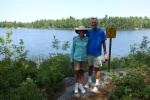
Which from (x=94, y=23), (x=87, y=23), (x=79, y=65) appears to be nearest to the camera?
(x=94, y=23)

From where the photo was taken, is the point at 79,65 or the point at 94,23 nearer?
the point at 94,23

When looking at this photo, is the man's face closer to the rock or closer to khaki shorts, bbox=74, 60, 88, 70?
khaki shorts, bbox=74, 60, 88, 70

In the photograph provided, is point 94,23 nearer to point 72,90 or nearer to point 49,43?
point 72,90

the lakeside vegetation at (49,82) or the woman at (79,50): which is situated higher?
the woman at (79,50)

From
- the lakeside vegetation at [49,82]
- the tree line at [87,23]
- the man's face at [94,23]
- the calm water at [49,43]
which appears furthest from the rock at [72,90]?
the tree line at [87,23]

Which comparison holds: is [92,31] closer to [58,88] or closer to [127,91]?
[127,91]

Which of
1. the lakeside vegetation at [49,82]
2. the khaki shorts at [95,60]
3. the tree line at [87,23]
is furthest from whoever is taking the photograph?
the tree line at [87,23]

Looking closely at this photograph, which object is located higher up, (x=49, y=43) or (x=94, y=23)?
(x=94, y=23)

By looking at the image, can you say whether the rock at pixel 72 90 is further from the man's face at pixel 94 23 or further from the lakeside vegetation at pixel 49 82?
the man's face at pixel 94 23

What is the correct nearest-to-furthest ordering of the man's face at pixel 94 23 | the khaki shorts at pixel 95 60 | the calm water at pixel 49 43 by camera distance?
the man's face at pixel 94 23
the khaki shorts at pixel 95 60
the calm water at pixel 49 43

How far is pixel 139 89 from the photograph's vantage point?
495cm

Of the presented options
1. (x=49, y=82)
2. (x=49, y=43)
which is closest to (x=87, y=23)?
(x=49, y=43)

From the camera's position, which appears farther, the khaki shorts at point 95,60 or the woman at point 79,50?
the khaki shorts at point 95,60

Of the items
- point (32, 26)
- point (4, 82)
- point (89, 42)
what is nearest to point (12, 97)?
point (4, 82)
